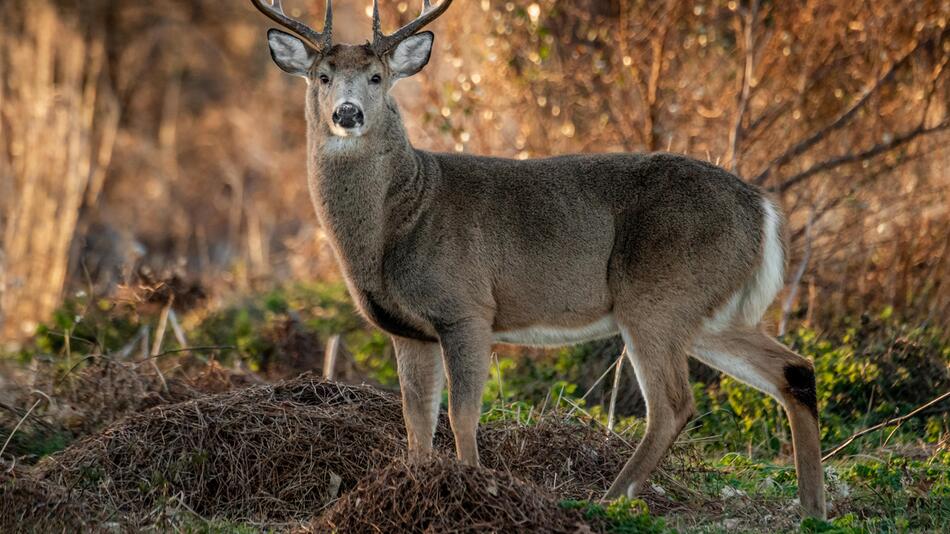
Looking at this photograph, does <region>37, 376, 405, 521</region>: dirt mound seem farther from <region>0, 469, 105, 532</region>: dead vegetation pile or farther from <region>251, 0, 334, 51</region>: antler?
<region>251, 0, 334, 51</region>: antler

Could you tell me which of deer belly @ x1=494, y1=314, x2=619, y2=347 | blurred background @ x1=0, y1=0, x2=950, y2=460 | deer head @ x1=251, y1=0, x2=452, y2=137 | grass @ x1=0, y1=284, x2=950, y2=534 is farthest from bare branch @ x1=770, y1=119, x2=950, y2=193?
deer head @ x1=251, y1=0, x2=452, y2=137

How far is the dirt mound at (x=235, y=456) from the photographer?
596cm

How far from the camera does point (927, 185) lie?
32.7 ft

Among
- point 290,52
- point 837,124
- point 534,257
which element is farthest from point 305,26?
point 837,124

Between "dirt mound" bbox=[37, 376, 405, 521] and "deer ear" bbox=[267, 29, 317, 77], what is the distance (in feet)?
5.71

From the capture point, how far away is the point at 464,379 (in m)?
5.82

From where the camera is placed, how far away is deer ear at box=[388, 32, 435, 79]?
21.0ft

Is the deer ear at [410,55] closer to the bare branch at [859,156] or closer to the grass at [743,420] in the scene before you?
the grass at [743,420]

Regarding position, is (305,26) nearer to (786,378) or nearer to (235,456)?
(235,456)

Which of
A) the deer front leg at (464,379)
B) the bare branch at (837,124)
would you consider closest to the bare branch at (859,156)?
the bare branch at (837,124)

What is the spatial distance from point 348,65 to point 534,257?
1313mm

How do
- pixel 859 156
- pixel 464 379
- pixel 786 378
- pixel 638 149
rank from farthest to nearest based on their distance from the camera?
1. pixel 638 149
2. pixel 859 156
3. pixel 786 378
4. pixel 464 379

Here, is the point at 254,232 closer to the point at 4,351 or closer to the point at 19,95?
the point at 19,95

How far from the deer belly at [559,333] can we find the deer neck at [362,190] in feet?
2.56
